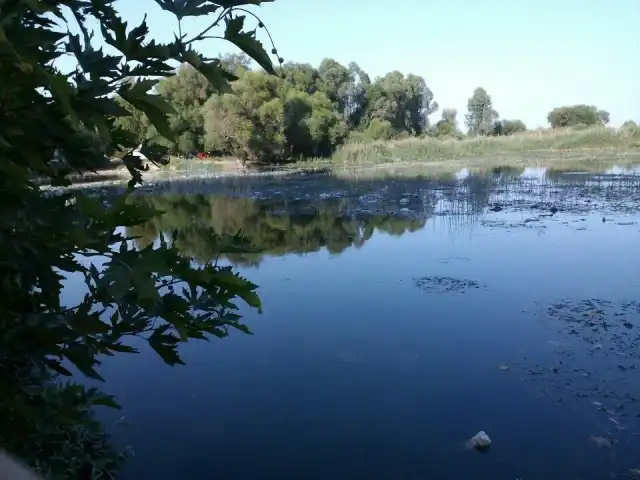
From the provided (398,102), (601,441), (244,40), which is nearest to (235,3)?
(244,40)

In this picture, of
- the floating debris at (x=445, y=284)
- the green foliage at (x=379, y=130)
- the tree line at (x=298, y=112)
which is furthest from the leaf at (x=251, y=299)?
the green foliage at (x=379, y=130)

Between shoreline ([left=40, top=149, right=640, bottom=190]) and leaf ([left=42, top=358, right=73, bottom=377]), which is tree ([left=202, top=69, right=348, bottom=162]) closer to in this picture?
shoreline ([left=40, top=149, right=640, bottom=190])

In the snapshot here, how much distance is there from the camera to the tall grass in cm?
4609

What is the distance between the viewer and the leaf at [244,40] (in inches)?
50.0

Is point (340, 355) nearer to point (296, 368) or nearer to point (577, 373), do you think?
point (296, 368)

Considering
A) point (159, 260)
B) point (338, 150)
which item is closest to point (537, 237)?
point (159, 260)

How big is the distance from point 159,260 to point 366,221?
48.8 ft

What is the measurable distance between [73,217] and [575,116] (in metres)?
84.7

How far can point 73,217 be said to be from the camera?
1.23 meters

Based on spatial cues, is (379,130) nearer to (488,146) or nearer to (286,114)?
(488,146)

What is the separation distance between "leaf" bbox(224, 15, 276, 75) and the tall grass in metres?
44.2

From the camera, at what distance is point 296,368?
6801mm

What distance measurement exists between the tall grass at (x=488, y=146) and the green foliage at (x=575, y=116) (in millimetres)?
28712

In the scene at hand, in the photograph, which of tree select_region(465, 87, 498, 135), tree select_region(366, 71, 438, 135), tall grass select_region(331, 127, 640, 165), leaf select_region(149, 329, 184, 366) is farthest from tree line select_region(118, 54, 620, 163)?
leaf select_region(149, 329, 184, 366)
